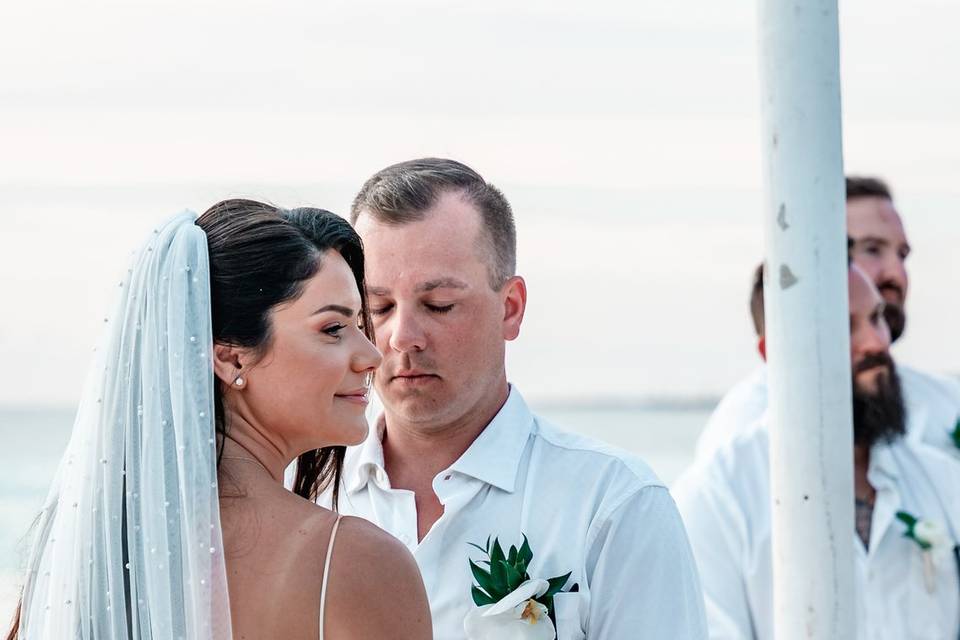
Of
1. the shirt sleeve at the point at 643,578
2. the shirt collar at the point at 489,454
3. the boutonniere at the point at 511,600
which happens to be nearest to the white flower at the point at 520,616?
the boutonniere at the point at 511,600

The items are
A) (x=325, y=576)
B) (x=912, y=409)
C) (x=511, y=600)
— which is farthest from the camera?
(x=912, y=409)

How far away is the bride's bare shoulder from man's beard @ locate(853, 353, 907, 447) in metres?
3.20

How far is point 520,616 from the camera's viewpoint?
324 cm

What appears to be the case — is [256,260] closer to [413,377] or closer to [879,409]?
[413,377]

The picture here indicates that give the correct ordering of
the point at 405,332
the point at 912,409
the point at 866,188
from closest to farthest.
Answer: the point at 405,332, the point at 912,409, the point at 866,188

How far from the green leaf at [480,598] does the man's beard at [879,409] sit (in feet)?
7.92

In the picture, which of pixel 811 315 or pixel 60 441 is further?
pixel 60 441

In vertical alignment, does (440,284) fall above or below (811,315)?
above

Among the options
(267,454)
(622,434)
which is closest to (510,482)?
(267,454)

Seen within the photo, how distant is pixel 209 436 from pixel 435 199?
129cm

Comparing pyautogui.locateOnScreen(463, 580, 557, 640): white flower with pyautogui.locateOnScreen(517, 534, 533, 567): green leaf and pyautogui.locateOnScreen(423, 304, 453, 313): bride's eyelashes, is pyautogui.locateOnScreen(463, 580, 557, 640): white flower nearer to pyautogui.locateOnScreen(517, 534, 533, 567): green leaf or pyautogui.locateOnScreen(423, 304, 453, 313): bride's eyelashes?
pyautogui.locateOnScreen(517, 534, 533, 567): green leaf

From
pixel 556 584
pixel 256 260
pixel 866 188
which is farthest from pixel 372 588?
pixel 866 188

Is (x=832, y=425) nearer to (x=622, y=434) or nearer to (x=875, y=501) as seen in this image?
(x=875, y=501)

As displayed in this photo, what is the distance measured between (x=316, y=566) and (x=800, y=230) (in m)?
1.50
